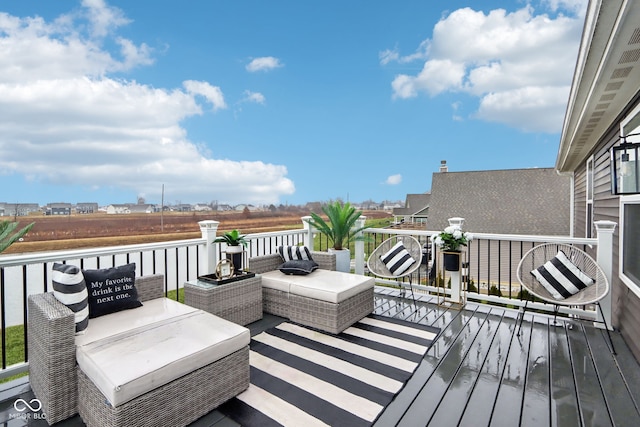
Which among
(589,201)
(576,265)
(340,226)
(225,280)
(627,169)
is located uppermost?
(627,169)

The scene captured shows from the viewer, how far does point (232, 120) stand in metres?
10.7

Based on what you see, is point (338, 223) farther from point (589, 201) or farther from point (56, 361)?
point (589, 201)

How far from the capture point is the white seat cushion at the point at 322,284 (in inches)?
126

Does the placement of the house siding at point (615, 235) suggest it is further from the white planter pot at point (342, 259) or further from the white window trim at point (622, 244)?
the white planter pot at point (342, 259)

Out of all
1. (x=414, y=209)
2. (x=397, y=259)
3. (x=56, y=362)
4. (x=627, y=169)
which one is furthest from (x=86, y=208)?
(x=414, y=209)

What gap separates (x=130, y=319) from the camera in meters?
2.36

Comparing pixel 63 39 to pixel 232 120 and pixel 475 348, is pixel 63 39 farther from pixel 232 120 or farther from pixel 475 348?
pixel 475 348

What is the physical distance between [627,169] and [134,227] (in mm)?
5527

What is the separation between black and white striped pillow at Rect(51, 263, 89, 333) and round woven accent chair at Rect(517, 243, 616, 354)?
3996mm

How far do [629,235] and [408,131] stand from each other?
495 inches

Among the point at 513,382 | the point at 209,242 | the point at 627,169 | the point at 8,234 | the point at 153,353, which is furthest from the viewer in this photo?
the point at 209,242

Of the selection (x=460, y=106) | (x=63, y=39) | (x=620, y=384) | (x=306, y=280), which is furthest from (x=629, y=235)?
(x=460, y=106)

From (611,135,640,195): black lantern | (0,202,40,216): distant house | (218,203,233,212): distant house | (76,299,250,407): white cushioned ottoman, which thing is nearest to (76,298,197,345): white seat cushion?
(76,299,250,407): white cushioned ottoman

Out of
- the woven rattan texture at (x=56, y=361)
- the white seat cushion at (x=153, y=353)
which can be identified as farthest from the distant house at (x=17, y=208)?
the white seat cushion at (x=153, y=353)
